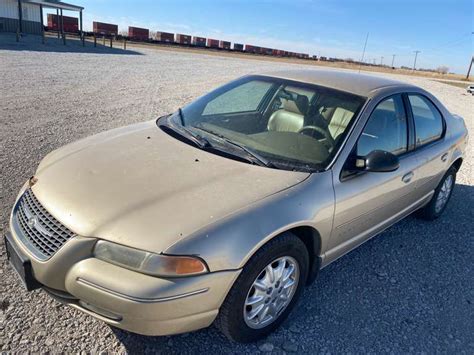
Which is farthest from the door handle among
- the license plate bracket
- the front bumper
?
the license plate bracket

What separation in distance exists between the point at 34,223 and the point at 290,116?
83.4 inches

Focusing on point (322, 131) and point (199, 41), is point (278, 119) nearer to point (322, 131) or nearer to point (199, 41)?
point (322, 131)

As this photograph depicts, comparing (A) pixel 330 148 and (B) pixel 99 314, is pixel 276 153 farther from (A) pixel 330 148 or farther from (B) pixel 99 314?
(B) pixel 99 314

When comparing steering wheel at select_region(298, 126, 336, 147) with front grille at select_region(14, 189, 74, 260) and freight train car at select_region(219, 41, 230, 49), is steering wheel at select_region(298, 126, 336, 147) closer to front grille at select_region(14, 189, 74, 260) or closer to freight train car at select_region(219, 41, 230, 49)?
front grille at select_region(14, 189, 74, 260)

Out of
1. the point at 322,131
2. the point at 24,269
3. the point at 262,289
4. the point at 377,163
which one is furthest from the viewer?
the point at 322,131

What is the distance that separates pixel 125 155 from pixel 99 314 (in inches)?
45.9

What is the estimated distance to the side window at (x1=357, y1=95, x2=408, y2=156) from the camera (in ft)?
9.98

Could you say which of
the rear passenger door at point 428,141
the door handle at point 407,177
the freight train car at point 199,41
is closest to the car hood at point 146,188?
the door handle at point 407,177

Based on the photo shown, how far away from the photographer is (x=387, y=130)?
10.9 ft

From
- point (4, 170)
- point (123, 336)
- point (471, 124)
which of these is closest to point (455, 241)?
point (123, 336)

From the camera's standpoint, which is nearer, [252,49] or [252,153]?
[252,153]

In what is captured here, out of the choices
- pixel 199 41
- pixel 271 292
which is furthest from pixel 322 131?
pixel 199 41

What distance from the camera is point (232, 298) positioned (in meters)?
2.19

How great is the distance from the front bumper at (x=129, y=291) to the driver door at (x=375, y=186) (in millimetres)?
1084
